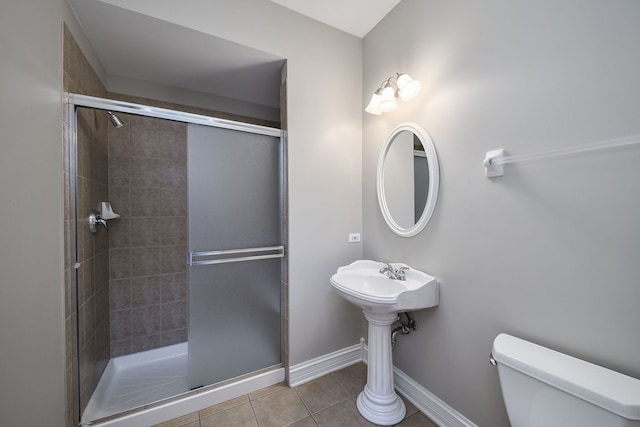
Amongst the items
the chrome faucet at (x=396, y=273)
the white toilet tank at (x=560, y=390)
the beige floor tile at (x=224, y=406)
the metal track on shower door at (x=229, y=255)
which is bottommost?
the beige floor tile at (x=224, y=406)

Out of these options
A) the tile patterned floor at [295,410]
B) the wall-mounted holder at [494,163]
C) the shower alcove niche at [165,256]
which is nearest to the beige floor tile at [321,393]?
the tile patterned floor at [295,410]

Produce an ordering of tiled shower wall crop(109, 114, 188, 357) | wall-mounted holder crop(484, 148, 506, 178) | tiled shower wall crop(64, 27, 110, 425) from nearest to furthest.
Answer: wall-mounted holder crop(484, 148, 506, 178) < tiled shower wall crop(64, 27, 110, 425) < tiled shower wall crop(109, 114, 188, 357)

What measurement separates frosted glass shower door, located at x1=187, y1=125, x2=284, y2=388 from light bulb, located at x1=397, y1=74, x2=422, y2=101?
95 cm

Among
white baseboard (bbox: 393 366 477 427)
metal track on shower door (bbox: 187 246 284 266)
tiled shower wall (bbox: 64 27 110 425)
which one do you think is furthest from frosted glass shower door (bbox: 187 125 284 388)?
white baseboard (bbox: 393 366 477 427)

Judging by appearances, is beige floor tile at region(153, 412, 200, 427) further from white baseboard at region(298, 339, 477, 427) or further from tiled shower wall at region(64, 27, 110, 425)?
white baseboard at region(298, 339, 477, 427)

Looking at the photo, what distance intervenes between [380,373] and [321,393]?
19.4 inches

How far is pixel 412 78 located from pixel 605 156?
1112 millimetres

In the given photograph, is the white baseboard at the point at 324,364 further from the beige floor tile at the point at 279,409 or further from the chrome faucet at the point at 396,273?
the chrome faucet at the point at 396,273

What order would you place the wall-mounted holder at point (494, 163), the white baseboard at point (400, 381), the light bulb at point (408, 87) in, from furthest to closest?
1. the light bulb at point (408, 87)
2. the white baseboard at point (400, 381)
3. the wall-mounted holder at point (494, 163)

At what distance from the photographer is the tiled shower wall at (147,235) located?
2.09 meters

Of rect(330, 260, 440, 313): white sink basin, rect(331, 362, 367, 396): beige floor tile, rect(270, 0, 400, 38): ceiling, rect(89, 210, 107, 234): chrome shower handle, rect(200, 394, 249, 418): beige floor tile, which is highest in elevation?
rect(270, 0, 400, 38): ceiling

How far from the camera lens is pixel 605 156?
2.79ft

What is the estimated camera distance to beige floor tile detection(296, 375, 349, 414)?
1.59m

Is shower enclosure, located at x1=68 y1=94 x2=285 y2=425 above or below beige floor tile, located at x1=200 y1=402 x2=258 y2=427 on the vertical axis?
above
